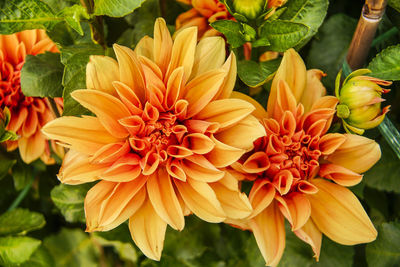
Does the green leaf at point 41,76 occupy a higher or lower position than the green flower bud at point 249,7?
lower

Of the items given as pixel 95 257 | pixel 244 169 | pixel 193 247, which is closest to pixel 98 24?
pixel 244 169

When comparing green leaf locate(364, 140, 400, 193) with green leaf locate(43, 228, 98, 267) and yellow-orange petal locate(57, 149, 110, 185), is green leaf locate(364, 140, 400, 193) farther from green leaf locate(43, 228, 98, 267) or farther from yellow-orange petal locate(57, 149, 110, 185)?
green leaf locate(43, 228, 98, 267)

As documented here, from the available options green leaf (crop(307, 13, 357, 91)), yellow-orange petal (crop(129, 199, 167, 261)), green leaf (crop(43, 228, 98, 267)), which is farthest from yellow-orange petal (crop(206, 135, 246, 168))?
green leaf (crop(43, 228, 98, 267))

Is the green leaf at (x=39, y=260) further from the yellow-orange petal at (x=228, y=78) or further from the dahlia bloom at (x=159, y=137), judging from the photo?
the yellow-orange petal at (x=228, y=78)

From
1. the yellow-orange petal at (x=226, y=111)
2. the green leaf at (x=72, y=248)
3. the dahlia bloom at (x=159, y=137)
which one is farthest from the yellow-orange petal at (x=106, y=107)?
the green leaf at (x=72, y=248)

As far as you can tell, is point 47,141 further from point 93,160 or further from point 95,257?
point 95,257

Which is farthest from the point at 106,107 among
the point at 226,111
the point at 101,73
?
the point at 226,111
